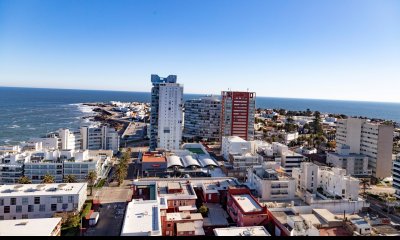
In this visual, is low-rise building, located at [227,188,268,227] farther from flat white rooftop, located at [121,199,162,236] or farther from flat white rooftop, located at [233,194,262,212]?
flat white rooftop, located at [121,199,162,236]

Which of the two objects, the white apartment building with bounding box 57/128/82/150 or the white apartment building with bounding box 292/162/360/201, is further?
the white apartment building with bounding box 57/128/82/150

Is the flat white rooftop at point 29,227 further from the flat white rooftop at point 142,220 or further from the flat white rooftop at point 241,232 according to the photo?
the flat white rooftop at point 241,232

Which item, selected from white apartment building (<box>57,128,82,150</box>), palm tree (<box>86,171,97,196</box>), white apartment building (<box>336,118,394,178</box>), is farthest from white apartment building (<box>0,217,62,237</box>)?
white apartment building (<box>336,118,394,178</box>)

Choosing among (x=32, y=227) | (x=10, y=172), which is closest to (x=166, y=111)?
(x=10, y=172)
